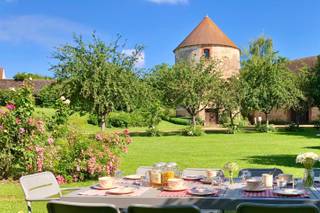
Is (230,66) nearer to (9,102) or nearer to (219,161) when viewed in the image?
(219,161)

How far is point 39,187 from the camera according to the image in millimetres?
4617

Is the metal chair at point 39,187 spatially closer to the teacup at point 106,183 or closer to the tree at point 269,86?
the teacup at point 106,183

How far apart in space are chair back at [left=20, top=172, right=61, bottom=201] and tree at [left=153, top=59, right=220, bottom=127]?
76.2ft

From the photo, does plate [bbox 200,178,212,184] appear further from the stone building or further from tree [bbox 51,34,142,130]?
the stone building

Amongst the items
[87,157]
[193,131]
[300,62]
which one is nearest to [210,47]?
[300,62]

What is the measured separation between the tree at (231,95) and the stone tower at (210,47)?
916cm

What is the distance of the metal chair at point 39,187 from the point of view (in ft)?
14.3

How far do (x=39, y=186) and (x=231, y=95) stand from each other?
2532 centimetres

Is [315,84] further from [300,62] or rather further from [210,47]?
[300,62]

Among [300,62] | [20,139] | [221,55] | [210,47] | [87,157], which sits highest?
[210,47]

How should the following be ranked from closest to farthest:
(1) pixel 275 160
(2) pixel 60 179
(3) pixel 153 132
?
(2) pixel 60 179
(1) pixel 275 160
(3) pixel 153 132

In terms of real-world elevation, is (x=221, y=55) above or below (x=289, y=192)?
above

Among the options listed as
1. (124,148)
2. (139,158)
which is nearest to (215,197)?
(124,148)

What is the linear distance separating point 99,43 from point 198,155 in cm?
1030
